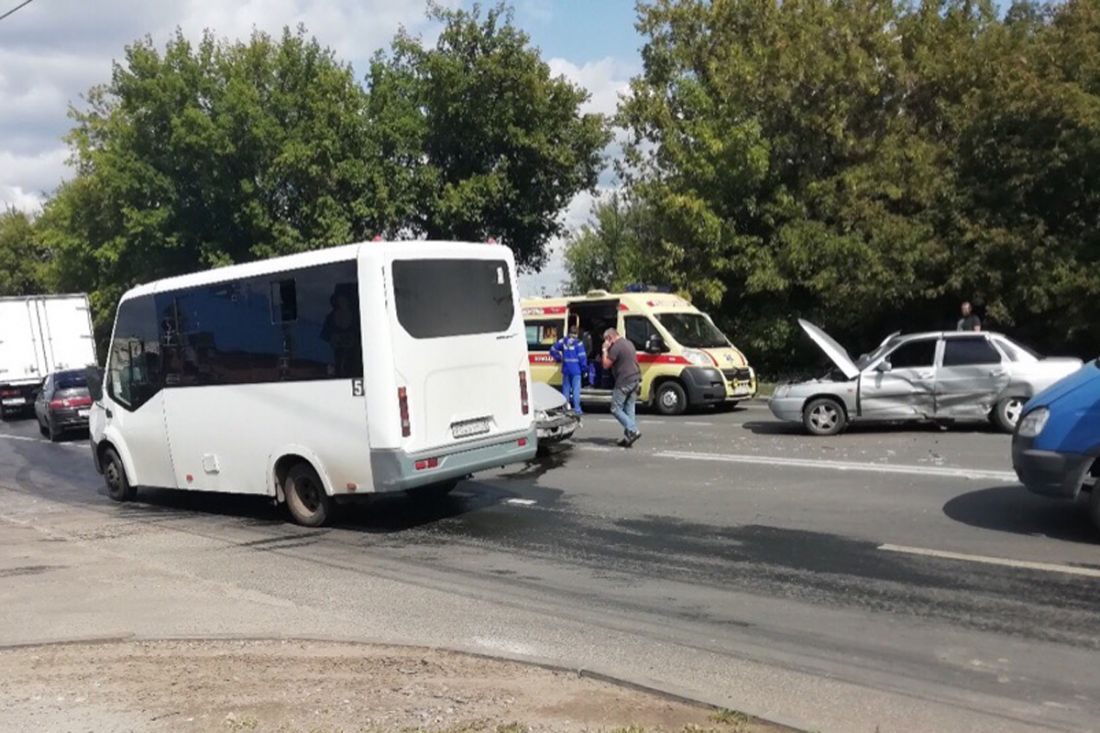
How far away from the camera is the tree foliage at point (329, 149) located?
34656 millimetres

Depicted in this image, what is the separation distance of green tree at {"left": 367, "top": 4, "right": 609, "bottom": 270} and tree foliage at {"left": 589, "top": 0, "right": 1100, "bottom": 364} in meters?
4.70

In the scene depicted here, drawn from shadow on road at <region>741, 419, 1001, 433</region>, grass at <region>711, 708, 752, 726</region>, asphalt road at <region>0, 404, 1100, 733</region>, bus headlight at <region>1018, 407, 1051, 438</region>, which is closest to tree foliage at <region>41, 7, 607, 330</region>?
shadow on road at <region>741, 419, 1001, 433</region>

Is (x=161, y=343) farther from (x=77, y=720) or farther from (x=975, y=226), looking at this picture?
(x=975, y=226)

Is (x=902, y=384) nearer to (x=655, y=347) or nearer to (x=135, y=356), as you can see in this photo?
(x=655, y=347)

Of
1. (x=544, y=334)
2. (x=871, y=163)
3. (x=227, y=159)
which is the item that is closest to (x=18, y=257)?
(x=227, y=159)

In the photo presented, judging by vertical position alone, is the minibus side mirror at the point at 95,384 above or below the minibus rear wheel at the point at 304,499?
above

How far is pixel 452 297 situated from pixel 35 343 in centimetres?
2526

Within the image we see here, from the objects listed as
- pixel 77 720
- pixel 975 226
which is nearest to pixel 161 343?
pixel 77 720

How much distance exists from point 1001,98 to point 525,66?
55.6 feet

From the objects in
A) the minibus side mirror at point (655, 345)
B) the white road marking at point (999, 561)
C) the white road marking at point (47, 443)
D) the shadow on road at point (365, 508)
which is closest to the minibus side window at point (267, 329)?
the shadow on road at point (365, 508)

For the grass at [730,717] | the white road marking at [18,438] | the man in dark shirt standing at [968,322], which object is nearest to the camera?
the grass at [730,717]

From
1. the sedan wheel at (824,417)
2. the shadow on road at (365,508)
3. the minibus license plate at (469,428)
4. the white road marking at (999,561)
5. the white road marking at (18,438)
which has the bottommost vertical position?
the white road marking at (999,561)

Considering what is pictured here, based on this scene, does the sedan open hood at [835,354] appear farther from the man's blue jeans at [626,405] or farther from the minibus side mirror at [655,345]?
the minibus side mirror at [655,345]

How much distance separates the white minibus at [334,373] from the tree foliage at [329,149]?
23.8m
